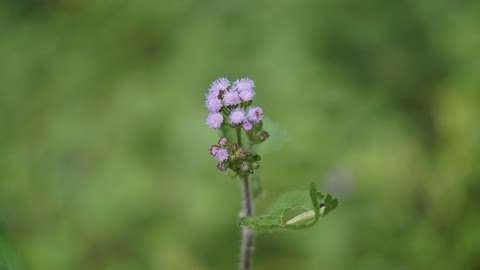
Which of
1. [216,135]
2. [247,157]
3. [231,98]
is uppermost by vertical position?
[216,135]

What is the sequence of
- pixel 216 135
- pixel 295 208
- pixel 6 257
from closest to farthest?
pixel 295 208 → pixel 6 257 → pixel 216 135

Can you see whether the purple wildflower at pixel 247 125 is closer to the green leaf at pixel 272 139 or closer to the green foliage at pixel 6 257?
Result: the green leaf at pixel 272 139

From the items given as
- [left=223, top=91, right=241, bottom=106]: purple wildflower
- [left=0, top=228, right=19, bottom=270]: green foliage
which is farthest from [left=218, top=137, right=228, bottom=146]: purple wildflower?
[left=0, top=228, right=19, bottom=270]: green foliage

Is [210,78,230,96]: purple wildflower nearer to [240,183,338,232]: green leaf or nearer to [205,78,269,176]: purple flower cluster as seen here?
[205,78,269,176]: purple flower cluster

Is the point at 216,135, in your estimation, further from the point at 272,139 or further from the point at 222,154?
the point at 222,154

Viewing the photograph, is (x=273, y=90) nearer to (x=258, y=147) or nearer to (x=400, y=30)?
(x=400, y=30)

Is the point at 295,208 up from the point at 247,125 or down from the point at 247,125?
down

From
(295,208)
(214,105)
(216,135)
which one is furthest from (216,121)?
(216,135)

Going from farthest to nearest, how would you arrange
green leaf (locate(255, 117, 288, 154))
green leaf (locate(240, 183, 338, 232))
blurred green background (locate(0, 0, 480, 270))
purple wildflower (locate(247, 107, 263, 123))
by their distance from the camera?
blurred green background (locate(0, 0, 480, 270)) → green leaf (locate(255, 117, 288, 154)) → purple wildflower (locate(247, 107, 263, 123)) → green leaf (locate(240, 183, 338, 232))
